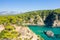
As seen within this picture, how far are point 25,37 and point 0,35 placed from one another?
31.3 feet

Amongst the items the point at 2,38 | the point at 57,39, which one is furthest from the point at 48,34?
the point at 2,38

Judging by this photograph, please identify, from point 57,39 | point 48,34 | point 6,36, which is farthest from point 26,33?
point 48,34

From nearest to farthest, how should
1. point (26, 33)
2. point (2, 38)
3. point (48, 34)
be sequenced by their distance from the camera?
point (2, 38)
point (26, 33)
point (48, 34)

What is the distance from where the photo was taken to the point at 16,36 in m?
51.6

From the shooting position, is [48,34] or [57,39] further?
[48,34]

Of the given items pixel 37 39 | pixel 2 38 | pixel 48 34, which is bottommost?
pixel 48 34

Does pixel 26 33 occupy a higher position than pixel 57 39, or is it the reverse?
pixel 26 33

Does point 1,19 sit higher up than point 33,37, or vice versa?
point 1,19

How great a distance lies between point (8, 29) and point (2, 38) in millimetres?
6558

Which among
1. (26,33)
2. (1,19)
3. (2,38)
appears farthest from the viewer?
(1,19)

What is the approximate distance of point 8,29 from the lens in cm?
5503

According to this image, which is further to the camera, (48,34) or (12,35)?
(48,34)

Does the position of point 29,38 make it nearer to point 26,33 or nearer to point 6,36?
point 26,33

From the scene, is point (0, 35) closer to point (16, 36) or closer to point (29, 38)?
point (16, 36)
